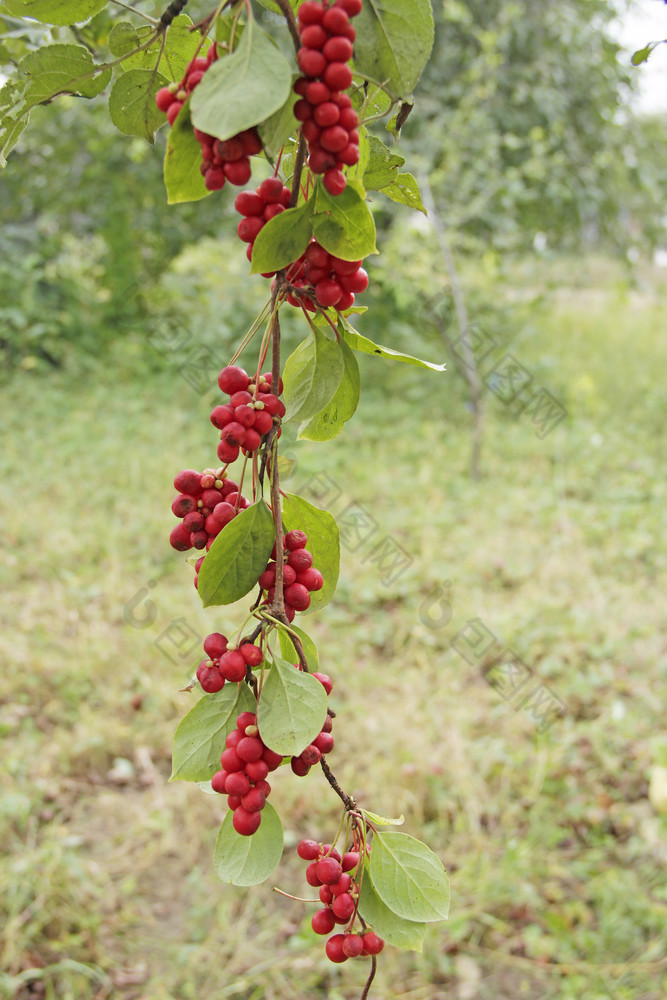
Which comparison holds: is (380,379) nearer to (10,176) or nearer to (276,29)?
(276,29)

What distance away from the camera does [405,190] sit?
0.44m

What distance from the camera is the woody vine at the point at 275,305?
33cm

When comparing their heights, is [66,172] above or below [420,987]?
below

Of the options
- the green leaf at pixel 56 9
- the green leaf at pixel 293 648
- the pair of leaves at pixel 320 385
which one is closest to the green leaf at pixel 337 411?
the pair of leaves at pixel 320 385

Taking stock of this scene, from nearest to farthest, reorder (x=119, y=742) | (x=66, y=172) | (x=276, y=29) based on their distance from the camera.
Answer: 1. (x=119, y=742)
2. (x=276, y=29)
3. (x=66, y=172)

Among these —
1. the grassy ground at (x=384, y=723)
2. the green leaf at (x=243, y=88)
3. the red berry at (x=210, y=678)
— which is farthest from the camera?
the grassy ground at (x=384, y=723)

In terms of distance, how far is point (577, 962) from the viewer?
137cm

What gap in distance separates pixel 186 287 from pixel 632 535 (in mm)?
2528

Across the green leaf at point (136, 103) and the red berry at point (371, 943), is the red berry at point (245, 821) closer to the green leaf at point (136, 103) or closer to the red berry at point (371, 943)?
the red berry at point (371, 943)

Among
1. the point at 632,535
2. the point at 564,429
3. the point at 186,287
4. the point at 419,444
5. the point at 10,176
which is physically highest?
the point at 632,535

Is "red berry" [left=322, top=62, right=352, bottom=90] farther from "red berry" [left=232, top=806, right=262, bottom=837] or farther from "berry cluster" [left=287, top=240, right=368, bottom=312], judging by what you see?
→ "red berry" [left=232, top=806, right=262, bottom=837]

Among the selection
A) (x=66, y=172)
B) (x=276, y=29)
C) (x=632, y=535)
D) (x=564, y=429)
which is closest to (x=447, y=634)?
(x=632, y=535)

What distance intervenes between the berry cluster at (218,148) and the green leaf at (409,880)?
1.16 ft

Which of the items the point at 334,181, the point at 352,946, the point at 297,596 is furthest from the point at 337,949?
the point at 334,181
